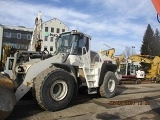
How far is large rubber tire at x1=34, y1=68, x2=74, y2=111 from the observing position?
700 centimetres

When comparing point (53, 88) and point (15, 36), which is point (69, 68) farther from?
point (15, 36)

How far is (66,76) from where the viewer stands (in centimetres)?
772

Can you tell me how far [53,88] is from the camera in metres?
7.46

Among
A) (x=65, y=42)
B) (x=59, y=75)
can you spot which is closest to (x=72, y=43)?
(x=65, y=42)

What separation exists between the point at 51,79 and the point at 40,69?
1.74ft

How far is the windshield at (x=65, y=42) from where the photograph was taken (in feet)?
29.6

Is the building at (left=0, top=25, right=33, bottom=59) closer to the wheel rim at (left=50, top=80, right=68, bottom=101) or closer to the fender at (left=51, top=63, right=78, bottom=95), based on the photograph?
the fender at (left=51, top=63, right=78, bottom=95)

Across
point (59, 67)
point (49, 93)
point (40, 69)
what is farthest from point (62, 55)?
point (49, 93)

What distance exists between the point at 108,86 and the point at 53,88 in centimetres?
363

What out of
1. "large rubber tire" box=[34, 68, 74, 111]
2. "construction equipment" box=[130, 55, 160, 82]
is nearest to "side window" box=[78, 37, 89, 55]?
"large rubber tire" box=[34, 68, 74, 111]

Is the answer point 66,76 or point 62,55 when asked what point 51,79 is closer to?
point 66,76

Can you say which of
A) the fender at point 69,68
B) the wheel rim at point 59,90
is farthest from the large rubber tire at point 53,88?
the fender at point 69,68

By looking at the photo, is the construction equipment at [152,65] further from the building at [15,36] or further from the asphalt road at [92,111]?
the building at [15,36]

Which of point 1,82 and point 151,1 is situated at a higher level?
point 151,1
